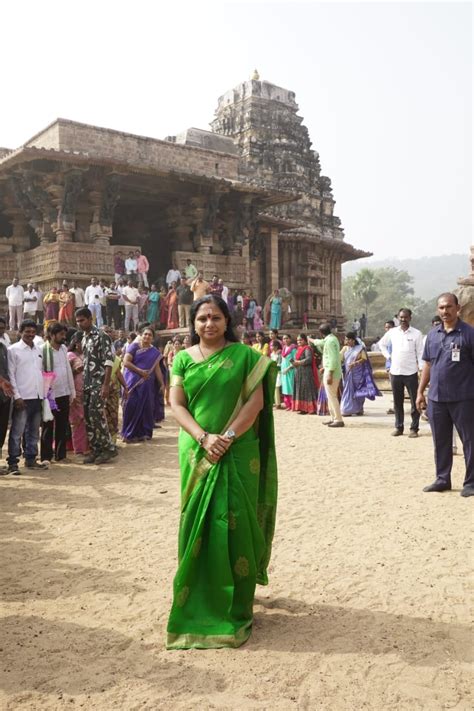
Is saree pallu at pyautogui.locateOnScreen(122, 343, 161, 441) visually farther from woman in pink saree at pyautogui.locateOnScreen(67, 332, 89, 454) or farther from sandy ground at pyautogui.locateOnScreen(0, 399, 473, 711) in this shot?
sandy ground at pyautogui.locateOnScreen(0, 399, 473, 711)

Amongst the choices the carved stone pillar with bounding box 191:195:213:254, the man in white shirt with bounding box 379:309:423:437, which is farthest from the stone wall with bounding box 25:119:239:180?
the man in white shirt with bounding box 379:309:423:437

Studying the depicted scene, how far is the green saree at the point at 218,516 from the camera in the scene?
9.02ft

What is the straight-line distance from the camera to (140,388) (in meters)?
8.34

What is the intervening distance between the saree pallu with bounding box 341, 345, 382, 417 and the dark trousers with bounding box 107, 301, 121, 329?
26.2 feet

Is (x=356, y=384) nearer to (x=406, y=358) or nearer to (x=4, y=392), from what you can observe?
(x=406, y=358)

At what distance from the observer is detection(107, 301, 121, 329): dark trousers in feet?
54.1

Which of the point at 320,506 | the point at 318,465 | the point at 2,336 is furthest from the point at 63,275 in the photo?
the point at 320,506

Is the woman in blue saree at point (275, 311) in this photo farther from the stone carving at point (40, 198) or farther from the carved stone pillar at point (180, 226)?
the stone carving at point (40, 198)

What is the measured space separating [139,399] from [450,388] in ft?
14.6

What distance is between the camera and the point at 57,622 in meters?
3.01

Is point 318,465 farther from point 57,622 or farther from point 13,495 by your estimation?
point 57,622

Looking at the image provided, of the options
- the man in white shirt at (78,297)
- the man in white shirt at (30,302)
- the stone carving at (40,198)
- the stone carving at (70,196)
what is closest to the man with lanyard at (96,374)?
the man in white shirt at (78,297)

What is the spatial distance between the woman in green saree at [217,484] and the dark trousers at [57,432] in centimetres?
423

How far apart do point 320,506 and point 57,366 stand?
336 cm
